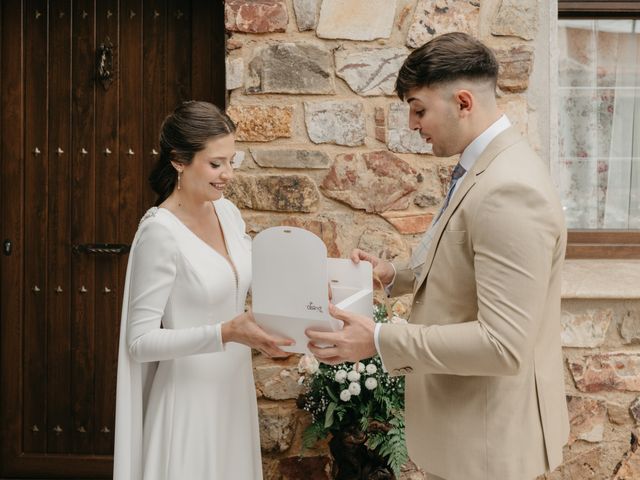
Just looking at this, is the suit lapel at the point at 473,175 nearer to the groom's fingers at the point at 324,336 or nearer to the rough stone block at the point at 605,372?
the groom's fingers at the point at 324,336

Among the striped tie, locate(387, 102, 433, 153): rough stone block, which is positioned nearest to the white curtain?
locate(387, 102, 433, 153): rough stone block

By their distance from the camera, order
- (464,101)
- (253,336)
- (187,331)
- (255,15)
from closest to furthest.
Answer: (464,101), (253,336), (187,331), (255,15)

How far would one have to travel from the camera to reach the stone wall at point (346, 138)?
3.25m

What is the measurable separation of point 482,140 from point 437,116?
12cm


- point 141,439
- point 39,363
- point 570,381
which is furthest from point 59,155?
point 570,381

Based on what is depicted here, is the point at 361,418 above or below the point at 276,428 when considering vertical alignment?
above

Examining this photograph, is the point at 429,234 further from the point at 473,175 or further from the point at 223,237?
the point at 223,237

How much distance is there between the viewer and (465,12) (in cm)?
328

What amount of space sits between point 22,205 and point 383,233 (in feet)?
5.69

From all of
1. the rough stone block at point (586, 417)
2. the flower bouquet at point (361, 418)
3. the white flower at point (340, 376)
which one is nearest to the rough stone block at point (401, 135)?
the flower bouquet at point (361, 418)

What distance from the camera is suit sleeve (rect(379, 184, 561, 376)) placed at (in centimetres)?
167

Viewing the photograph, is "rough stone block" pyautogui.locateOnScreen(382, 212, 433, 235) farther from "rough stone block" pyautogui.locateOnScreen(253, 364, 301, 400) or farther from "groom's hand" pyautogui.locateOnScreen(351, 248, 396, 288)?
"groom's hand" pyautogui.locateOnScreen(351, 248, 396, 288)

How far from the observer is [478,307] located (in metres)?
1.77

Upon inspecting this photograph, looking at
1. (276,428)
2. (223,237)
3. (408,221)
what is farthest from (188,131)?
(276,428)
